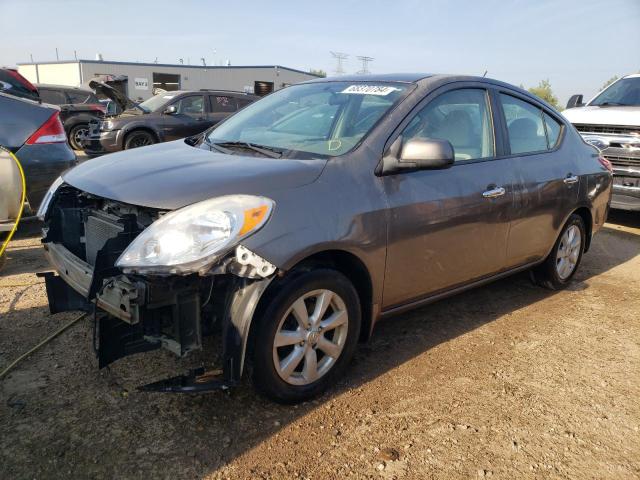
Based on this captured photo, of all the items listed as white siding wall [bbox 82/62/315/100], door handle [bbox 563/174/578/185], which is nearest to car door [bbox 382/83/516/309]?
door handle [bbox 563/174/578/185]

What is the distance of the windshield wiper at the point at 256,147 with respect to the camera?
2938mm

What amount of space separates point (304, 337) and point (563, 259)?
2.91 m

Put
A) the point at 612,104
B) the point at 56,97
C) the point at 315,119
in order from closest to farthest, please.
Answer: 1. the point at 315,119
2. the point at 612,104
3. the point at 56,97

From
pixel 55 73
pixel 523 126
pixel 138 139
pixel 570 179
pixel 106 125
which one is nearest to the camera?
pixel 523 126

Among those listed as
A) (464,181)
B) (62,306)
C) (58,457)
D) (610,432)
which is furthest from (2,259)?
(610,432)

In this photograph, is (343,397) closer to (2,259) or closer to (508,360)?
(508,360)

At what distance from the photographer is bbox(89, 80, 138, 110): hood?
10.9 metres

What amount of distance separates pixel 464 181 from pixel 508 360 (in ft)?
3.79

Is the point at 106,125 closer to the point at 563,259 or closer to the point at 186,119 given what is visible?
the point at 186,119

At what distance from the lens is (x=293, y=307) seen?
2514 millimetres

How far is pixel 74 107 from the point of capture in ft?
A: 44.0

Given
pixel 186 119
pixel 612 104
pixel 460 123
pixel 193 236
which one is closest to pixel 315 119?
pixel 460 123

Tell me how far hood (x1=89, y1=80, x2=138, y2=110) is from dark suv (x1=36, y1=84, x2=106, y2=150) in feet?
5.88

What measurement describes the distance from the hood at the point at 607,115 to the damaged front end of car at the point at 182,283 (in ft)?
19.7
